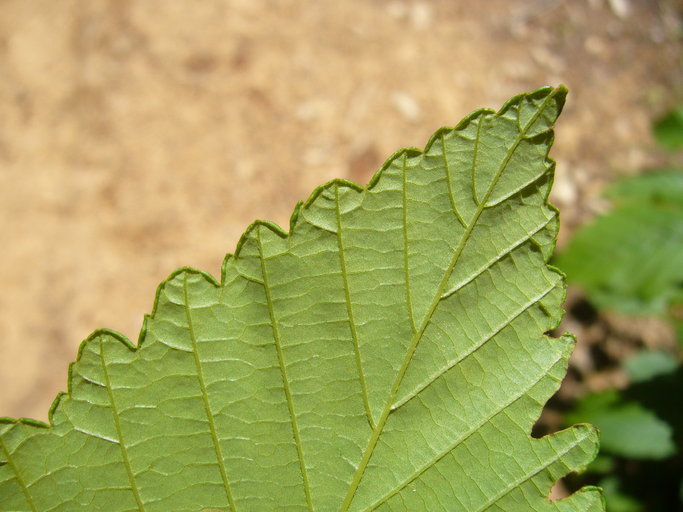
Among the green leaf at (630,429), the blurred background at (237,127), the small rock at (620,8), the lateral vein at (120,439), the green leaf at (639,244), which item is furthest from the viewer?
the small rock at (620,8)

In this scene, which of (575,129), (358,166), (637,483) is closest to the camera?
(637,483)

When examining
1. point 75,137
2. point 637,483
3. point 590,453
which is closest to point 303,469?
point 590,453

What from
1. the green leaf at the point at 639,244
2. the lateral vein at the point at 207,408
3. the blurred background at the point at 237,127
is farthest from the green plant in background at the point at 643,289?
the lateral vein at the point at 207,408

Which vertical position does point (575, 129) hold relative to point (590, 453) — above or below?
above

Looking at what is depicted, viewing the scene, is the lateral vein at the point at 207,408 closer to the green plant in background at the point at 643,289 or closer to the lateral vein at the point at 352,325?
the lateral vein at the point at 352,325

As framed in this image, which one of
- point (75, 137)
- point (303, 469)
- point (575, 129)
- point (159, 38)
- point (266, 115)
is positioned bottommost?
point (303, 469)

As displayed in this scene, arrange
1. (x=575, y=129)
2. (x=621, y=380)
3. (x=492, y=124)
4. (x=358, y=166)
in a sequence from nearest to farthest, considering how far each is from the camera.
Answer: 1. (x=492, y=124)
2. (x=621, y=380)
3. (x=358, y=166)
4. (x=575, y=129)

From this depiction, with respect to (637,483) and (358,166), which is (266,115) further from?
(637,483)
